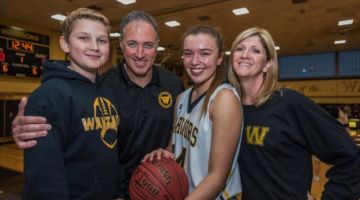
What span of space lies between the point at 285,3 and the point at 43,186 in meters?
7.36

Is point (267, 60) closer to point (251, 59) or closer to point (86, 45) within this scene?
point (251, 59)

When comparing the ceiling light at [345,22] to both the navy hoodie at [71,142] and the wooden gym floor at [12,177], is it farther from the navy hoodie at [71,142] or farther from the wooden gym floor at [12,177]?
the navy hoodie at [71,142]

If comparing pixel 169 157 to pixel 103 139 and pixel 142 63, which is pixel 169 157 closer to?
pixel 103 139

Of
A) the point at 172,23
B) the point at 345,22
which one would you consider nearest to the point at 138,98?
the point at 172,23

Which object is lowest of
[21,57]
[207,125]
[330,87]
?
[207,125]

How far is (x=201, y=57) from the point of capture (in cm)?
174

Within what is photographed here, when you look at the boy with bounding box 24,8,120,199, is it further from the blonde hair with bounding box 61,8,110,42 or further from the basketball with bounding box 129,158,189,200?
the basketball with bounding box 129,158,189,200

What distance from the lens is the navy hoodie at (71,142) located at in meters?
1.29

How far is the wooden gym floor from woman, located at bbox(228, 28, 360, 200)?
3475mm

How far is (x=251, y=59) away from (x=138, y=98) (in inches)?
30.4

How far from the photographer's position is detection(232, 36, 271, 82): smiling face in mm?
1830

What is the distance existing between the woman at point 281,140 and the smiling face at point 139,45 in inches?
21.6

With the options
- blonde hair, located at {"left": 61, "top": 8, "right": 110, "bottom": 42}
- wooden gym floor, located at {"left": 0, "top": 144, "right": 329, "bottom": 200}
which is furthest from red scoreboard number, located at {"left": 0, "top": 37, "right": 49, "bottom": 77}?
blonde hair, located at {"left": 61, "top": 8, "right": 110, "bottom": 42}

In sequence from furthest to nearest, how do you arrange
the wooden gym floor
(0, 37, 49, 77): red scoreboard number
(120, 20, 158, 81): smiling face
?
1. (0, 37, 49, 77): red scoreboard number
2. the wooden gym floor
3. (120, 20, 158, 81): smiling face
